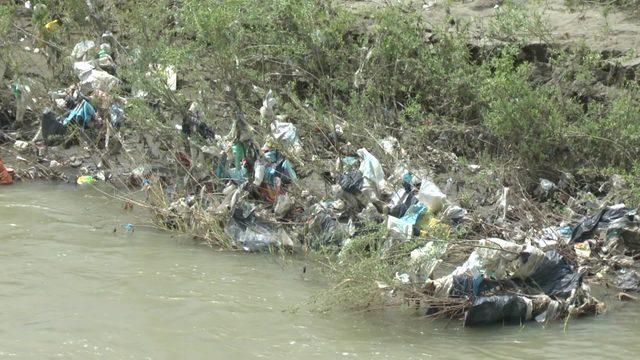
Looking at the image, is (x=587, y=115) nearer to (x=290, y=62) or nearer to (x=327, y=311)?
(x=290, y=62)

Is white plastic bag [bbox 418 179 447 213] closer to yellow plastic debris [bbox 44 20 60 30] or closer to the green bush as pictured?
Answer: the green bush

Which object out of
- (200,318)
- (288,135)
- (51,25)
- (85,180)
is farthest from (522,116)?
(51,25)

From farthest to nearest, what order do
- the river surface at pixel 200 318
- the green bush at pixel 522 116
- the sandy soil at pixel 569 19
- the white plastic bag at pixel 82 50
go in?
the white plastic bag at pixel 82 50 → the sandy soil at pixel 569 19 → the green bush at pixel 522 116 → the river surface at pixel 200 318

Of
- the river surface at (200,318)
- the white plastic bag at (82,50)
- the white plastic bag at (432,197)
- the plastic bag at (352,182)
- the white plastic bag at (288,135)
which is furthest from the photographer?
the white plastic bag at (82,50)

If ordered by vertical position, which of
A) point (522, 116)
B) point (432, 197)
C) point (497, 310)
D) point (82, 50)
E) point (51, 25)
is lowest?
point (497, 310)

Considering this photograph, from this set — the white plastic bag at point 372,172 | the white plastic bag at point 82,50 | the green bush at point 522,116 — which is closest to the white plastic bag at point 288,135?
the white plastic bag at point 372,172

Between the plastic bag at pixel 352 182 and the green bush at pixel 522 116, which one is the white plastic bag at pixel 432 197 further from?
the green bush at pixel 522 116

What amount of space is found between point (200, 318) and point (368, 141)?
2513mm

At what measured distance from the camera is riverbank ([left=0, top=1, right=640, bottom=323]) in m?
5.33

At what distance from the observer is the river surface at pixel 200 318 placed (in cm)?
447

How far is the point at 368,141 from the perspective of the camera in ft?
22.7

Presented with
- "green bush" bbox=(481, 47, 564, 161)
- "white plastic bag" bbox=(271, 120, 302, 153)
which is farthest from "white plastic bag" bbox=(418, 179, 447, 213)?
"white plastic bag" bbox=(271, 120, 302, 153)

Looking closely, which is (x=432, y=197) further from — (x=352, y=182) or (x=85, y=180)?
(x=85, y=180)

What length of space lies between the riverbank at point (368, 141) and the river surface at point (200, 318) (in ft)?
0.58
